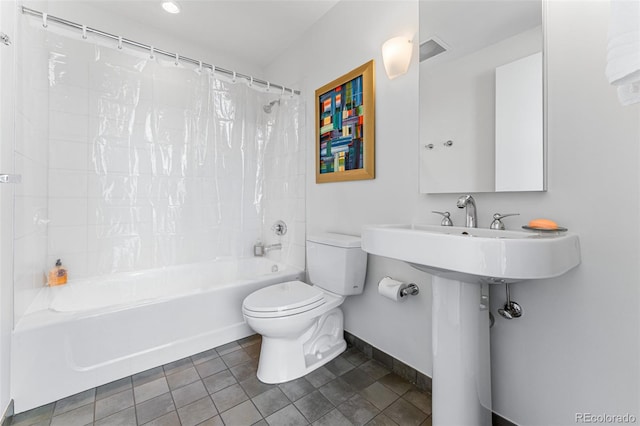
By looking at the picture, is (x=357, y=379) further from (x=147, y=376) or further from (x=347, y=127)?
(x=347, y=127)

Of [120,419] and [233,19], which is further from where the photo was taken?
[233,19]

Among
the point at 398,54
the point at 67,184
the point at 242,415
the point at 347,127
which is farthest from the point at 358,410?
the point at 67,184

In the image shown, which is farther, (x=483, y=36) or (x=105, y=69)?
(x=105, y=69)

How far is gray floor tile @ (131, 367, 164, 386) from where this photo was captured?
154 cm

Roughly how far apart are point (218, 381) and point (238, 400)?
0.70 feet

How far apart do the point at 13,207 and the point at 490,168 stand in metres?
2.22

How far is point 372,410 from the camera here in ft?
4.39

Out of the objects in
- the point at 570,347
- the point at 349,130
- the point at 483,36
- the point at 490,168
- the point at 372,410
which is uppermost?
the point at 483,36

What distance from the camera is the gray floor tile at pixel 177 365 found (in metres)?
1.64

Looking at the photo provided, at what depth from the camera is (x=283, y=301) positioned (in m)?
1.55

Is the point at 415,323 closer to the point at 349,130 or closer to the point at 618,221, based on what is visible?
the point at 618,221

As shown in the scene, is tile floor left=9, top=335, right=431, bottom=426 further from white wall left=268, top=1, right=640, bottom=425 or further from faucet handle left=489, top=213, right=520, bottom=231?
faucet handle left=489, top=213, right=520, bottom=231

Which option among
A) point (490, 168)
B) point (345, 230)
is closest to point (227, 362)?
point (345, 230)

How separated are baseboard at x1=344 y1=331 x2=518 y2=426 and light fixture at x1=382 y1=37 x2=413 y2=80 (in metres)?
1.62
